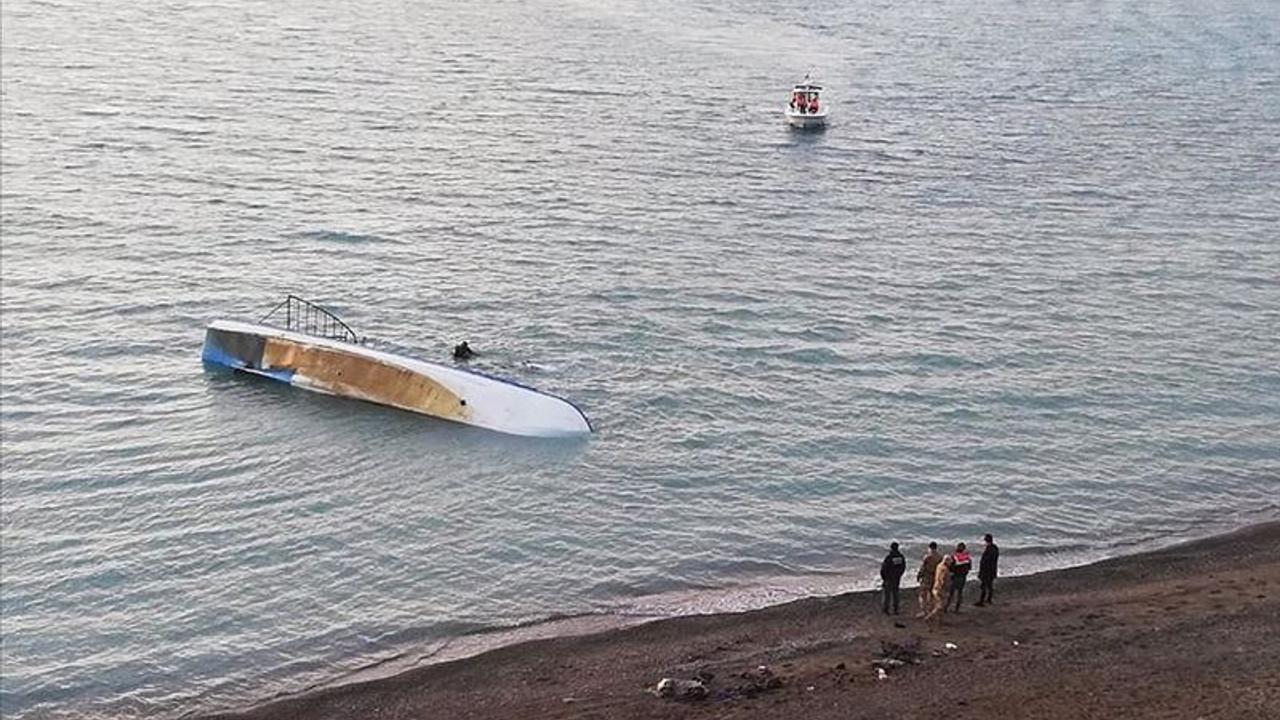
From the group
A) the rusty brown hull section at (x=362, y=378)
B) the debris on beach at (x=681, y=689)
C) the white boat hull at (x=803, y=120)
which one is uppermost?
the white boat hull at (x=803, y=120)

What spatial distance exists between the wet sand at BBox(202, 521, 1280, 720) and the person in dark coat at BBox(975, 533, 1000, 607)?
0.82 feet

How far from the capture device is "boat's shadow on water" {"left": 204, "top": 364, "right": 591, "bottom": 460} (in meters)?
39.8

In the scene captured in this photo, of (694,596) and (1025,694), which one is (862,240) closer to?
(694,596)

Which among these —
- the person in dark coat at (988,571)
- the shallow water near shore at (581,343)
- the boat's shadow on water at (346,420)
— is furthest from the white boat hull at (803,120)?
the person in dark coat at (988,571)

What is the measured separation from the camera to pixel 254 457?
127 feet

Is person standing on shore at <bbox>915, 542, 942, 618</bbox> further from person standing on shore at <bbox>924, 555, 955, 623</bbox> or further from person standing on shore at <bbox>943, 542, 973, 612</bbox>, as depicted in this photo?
person standing on shore at <bbox>943, 542, 973, 612</bbox>

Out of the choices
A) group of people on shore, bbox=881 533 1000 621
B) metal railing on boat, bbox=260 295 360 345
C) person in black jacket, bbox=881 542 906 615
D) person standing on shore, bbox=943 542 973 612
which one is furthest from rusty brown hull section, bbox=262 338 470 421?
person standing on shore, bbox=943 542 973 612

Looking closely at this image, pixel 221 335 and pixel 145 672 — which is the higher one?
pixel 221 335

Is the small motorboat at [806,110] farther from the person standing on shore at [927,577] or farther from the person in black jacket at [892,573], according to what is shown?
the person in black jacket at [892,573]

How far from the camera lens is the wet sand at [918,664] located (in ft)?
81.3

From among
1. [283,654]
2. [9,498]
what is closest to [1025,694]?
[283,654]

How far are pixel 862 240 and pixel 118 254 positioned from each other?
1091 inches

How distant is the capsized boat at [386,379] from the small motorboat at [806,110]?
41506 millimetres

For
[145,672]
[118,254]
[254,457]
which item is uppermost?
[118,254]
